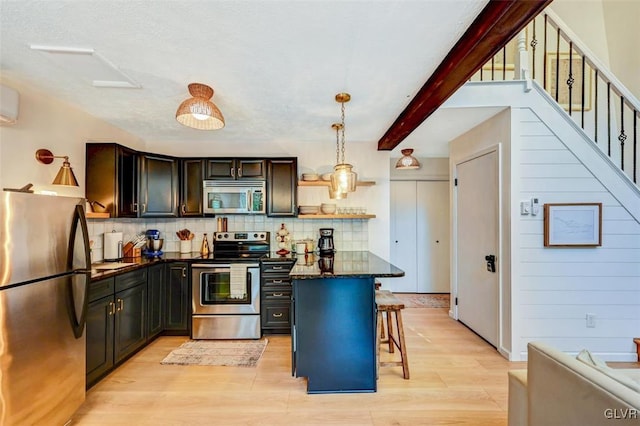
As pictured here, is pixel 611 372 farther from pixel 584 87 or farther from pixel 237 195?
pixel 584 87

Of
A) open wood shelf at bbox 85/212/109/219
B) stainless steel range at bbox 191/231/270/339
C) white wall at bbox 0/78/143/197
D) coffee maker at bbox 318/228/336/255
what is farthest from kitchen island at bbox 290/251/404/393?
white wall at bbox 0/78/143/197

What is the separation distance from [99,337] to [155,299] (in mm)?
885

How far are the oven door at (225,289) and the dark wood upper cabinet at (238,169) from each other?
1183mm

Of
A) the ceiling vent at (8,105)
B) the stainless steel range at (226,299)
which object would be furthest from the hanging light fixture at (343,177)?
the ceiling vent at (8,105)

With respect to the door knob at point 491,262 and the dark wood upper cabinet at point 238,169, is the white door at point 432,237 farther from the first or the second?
the dark wood upper cabinet at point 238,169

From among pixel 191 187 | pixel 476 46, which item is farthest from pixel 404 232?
pixel 476 46

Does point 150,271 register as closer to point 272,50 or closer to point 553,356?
point 272,50

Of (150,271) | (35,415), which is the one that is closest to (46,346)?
(35,415)

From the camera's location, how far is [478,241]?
349cm

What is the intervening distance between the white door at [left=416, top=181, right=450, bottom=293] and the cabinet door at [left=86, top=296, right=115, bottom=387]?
465 cm

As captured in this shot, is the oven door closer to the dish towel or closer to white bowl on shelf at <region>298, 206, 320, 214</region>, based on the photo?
the dish towel

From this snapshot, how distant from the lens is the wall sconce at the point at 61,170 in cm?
240

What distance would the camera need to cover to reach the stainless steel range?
11.2 feet

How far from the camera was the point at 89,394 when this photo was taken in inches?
92.7
